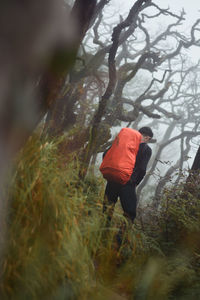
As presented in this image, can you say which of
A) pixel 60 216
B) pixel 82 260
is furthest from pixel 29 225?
pixel 82 260

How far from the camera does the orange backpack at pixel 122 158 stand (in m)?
4.09

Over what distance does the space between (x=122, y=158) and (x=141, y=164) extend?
35 centimetres

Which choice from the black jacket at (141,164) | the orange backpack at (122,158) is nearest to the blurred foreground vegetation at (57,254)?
the orange backpack at (122,158)

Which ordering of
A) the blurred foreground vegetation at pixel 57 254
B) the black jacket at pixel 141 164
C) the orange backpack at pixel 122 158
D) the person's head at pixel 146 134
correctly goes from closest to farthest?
the blurred foreground vegetation at pixel 57 254
the orange backpack at pixel 122 158
the black jacket at pixel 141 164
the person's head at pixel 146 134

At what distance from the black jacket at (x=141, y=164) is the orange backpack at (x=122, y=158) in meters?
0.18

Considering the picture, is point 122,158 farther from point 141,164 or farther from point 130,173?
point 141,164

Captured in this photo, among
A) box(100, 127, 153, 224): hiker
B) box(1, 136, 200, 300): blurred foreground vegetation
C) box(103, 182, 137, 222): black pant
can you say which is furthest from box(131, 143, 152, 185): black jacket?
box(1, 136, 200, 300): blurred foreground vegetation

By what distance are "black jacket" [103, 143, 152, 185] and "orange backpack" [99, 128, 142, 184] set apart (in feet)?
0.60

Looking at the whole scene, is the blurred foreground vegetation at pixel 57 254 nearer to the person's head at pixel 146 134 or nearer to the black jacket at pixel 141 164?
the black jacket at pixel 141 164

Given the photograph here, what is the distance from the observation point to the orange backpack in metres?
4.09

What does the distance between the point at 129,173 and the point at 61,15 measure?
330 centimetres

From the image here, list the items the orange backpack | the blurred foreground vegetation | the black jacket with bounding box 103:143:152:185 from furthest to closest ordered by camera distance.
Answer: the black jacket with bounding box 103:143:152:185 < the orange backpack < the blurred foreground vegetation

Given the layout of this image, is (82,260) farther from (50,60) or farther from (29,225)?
(50,60)

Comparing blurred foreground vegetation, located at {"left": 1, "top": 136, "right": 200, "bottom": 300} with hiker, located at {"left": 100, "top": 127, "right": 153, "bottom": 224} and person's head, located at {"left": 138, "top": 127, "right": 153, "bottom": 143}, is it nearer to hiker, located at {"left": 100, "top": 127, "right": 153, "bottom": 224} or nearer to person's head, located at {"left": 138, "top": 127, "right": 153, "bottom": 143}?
hiker, located at {"left": 100, "top": 127, "right": 153, "bottom": 224}
